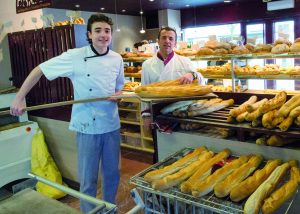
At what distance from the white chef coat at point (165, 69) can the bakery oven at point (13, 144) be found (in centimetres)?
149

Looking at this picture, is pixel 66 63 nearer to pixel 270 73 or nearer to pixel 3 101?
pixel 3 101

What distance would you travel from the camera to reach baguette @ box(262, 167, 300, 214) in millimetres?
1205

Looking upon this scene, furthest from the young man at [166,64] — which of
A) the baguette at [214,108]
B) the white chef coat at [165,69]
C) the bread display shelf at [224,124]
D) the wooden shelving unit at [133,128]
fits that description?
the wooden shelving unit at [133,128]

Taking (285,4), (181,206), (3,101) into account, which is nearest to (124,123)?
(3,101)

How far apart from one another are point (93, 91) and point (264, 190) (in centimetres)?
156

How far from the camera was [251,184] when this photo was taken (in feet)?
4.37

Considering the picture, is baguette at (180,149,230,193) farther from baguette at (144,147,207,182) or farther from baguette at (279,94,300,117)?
baguette at (279,94,300,117)

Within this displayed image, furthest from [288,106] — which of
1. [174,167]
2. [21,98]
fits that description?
[21,98]

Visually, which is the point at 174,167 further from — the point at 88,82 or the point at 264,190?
the point at 88,82

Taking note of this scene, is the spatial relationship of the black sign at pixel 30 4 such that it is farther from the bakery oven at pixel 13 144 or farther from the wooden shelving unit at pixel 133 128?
the wooden shelving unit at pixel 133 128

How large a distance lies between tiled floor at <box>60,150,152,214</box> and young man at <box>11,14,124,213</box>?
2.31 feet

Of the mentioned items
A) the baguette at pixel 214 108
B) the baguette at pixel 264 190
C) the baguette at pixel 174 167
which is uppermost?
the baguette at pixel 214 108

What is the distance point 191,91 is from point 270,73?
2.66 m

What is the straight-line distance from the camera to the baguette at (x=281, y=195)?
1205 mm
